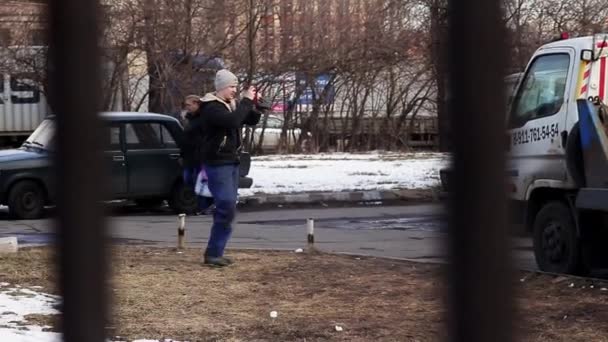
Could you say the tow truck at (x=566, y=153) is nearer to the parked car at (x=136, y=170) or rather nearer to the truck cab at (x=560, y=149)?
the truck cab at (x=560, y=149)

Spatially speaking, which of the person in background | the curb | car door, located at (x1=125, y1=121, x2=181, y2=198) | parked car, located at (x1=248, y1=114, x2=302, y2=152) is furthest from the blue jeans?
parked car, located at (x1=248, y1=114, x2=302, y2=152)

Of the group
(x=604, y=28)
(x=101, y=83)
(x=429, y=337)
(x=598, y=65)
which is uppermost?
(x=604, y=28)

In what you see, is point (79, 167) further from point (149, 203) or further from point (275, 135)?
point (275, 135)

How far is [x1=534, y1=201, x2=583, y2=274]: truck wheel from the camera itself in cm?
917

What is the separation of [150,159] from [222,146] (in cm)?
758

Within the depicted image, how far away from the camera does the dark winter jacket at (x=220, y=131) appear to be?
9266 mm

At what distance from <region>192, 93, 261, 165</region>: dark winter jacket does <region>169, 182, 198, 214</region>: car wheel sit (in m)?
7.55

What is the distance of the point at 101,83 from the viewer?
1921mm

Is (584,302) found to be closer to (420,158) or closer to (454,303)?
(454,303)

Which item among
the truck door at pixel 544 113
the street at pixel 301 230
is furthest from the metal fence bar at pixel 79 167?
the street at pixel 301 230

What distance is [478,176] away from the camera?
175 centimetres

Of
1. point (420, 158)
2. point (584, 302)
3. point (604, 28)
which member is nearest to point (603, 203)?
point (584, 302)

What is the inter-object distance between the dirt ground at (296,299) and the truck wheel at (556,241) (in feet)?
A: 2.09

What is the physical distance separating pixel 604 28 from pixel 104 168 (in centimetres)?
2141
